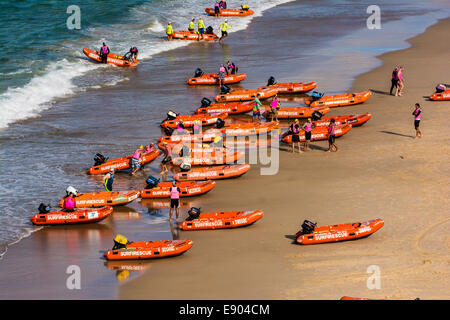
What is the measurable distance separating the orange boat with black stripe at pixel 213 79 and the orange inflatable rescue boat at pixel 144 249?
20186 mm

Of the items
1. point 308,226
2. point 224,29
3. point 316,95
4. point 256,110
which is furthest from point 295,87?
point 308,226

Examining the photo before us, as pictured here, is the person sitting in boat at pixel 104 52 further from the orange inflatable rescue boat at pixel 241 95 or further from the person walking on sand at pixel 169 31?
the orange inflatable rescue boat at pixel 241 95

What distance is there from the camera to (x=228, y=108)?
1303 inches

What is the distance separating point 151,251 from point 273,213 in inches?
185

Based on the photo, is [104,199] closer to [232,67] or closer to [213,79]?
[213,79]

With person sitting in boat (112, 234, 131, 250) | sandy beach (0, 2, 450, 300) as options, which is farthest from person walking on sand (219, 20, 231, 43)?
person sitting in boat (112, 234, 131, 250)

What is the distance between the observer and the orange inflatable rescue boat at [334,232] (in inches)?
753

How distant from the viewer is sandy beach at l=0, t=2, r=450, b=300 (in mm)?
17250

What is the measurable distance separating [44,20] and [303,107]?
3428 centimetres

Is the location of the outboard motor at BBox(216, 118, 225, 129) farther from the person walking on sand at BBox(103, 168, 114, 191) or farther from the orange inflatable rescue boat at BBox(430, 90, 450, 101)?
the orange inflatable rescue boat at BBox(430, 90, 450, 101)

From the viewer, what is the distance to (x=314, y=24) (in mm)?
55531

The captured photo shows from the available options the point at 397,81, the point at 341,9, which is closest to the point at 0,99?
the point at 397,81

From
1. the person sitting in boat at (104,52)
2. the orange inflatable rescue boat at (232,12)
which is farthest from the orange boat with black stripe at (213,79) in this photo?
the orange inflatable rescue boat at (232,12)

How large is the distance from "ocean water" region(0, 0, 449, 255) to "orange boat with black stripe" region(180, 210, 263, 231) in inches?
207
